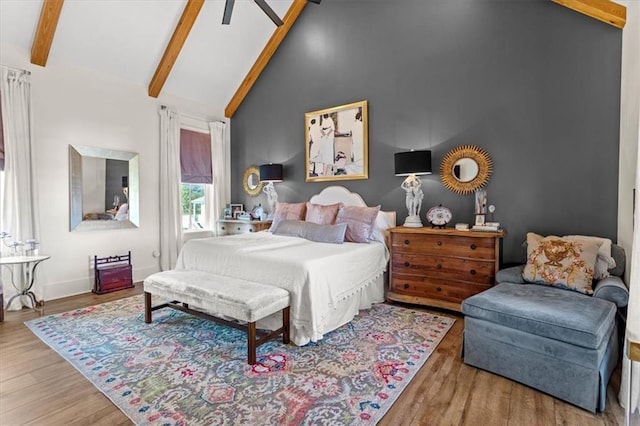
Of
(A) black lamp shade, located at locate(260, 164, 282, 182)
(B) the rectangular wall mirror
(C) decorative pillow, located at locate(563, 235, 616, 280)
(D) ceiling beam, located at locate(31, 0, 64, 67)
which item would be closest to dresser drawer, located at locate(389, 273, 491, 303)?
(C) decorative pillow, located at locate(563, 235, 616, 280)

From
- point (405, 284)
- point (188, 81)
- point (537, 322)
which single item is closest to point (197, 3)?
point (188, 81)

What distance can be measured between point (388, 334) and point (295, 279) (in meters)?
1.03

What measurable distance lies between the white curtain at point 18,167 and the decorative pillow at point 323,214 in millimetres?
3351

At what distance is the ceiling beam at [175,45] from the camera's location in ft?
14.6

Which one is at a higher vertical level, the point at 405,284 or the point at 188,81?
the point at 188,81

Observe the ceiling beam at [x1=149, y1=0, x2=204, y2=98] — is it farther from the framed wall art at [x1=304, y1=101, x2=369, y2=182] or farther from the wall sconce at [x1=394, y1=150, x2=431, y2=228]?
the wall sconce at [x1=394, y1=150, x2=431, y2=228]

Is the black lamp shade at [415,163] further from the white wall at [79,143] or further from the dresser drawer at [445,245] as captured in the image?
the white wall at [79,143]

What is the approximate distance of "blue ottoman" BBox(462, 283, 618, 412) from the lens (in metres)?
1.96

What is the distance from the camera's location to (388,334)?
306 centimetres

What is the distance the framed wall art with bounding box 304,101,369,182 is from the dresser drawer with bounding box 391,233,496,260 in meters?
1.25

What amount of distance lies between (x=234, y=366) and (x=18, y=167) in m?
3.61

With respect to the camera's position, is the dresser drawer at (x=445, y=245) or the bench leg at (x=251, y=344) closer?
the bench leg at (x=251, y=344)

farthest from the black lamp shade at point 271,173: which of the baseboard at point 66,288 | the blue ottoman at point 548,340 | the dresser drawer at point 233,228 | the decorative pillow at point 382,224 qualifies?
the blue ottoman at point 548,340

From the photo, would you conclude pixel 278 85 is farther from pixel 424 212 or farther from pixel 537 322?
pixel 537 322
